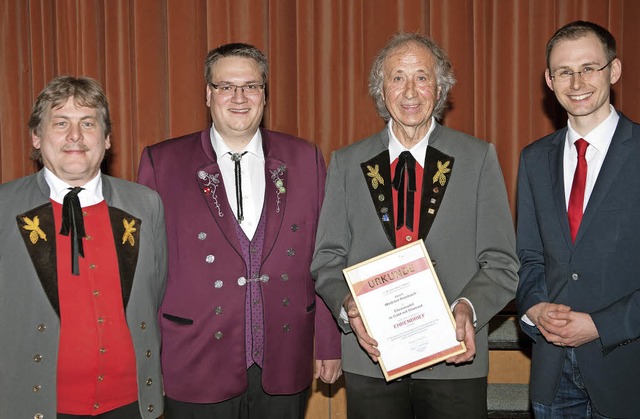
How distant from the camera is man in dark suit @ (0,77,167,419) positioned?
2334mm

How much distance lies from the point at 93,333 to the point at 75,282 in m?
0.18

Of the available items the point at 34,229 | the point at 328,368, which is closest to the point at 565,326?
the point at 328,368

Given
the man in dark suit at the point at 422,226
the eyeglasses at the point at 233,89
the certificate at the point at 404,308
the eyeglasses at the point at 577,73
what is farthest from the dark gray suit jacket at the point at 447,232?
→ the eyeglasses at the point at 233,89

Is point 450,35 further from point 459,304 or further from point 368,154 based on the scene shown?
point 459,304

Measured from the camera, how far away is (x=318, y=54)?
4605 mm

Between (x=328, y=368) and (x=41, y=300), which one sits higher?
(x=41, y=300)

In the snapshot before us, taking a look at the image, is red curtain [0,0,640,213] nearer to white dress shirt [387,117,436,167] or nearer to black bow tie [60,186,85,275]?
white dress shirt [387,117,436,167]

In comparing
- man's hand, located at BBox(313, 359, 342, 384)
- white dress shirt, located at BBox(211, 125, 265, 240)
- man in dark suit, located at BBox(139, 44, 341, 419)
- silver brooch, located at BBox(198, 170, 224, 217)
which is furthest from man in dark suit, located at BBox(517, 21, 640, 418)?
silver brooch, located at BBox(198, 170, 224, 217)

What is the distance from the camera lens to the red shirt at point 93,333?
2365mm

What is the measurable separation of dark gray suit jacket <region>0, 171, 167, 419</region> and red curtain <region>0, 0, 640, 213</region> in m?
2.20

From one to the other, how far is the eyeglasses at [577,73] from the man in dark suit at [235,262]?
102 cm

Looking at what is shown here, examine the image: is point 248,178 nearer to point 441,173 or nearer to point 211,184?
point 211,184

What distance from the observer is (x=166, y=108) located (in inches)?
187

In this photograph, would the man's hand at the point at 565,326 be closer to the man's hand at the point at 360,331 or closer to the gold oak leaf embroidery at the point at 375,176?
the man's hand at the point at 360,331
